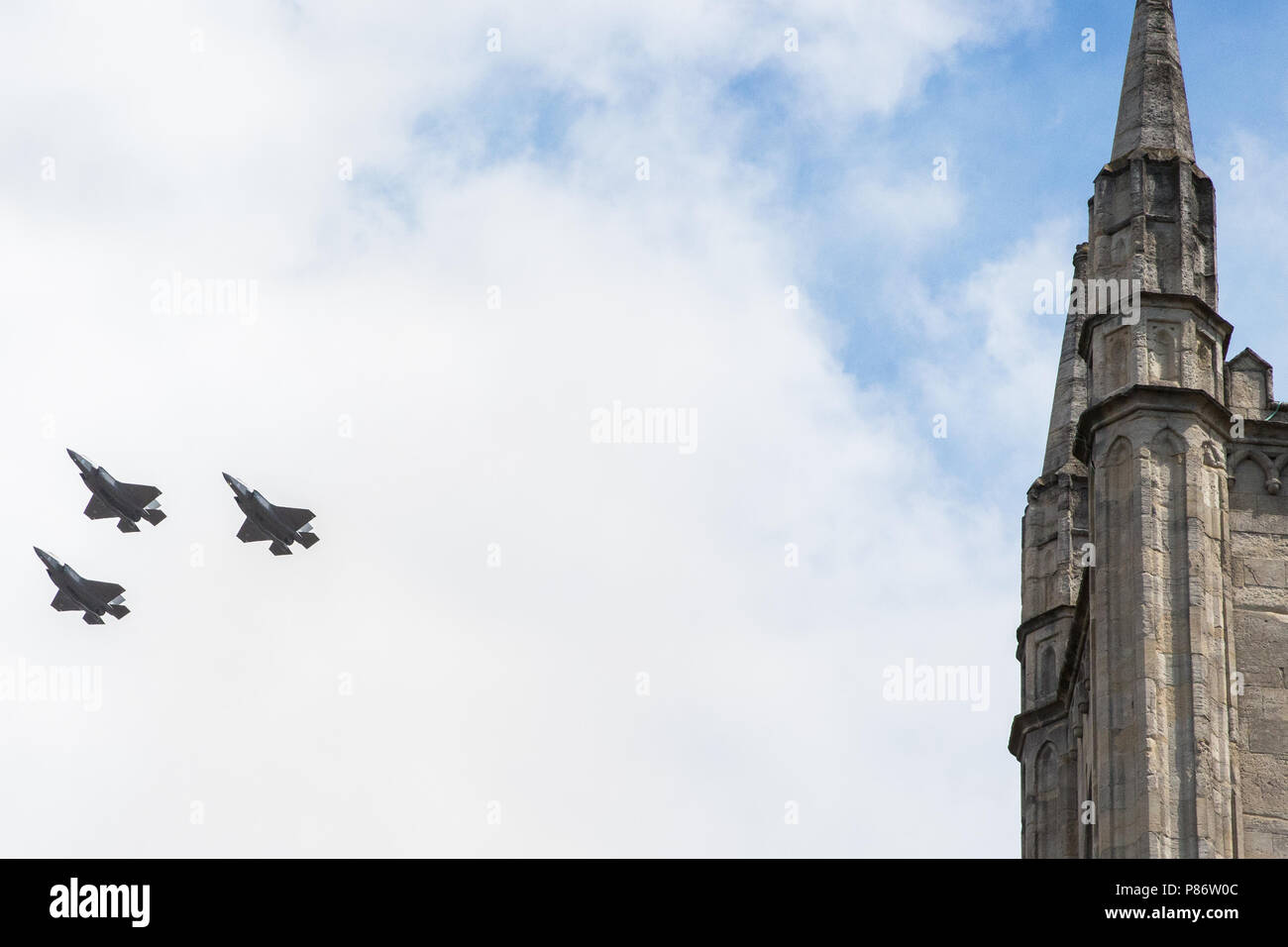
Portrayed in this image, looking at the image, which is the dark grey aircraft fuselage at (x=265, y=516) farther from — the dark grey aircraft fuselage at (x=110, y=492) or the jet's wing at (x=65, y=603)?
the jet's wing at (x=65, y=603)

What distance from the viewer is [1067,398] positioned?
4600 centimetres

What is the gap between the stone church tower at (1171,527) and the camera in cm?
2931

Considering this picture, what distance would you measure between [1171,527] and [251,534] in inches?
1914

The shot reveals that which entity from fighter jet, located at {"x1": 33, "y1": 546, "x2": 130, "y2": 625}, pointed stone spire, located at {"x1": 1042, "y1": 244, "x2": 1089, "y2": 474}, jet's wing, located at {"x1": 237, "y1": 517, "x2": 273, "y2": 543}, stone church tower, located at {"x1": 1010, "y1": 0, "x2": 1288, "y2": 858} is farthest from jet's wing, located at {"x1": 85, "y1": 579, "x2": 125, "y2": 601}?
stone church tower, located at {"x1": 1010, "y1": 0, "x2": 1288, "y2": 858}

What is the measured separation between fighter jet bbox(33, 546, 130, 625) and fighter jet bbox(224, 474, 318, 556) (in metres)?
5.39

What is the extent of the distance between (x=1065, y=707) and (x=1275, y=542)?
10155 millimetres

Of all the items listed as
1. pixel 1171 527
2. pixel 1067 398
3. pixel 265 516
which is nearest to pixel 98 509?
pixel 265 516

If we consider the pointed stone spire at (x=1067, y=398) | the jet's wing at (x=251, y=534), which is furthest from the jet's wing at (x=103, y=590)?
the pointed stone spire at (x=1067, y=398)

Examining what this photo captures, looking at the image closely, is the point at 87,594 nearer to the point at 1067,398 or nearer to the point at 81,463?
the point at 81,463

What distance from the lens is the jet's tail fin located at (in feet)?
243

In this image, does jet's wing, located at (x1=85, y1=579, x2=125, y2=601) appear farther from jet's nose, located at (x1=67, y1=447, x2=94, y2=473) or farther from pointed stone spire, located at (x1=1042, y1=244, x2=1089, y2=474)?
pointed stone spire, located at (x1=1042, y1=244, x2=1089, y2=474)

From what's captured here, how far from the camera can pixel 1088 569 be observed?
104ft
